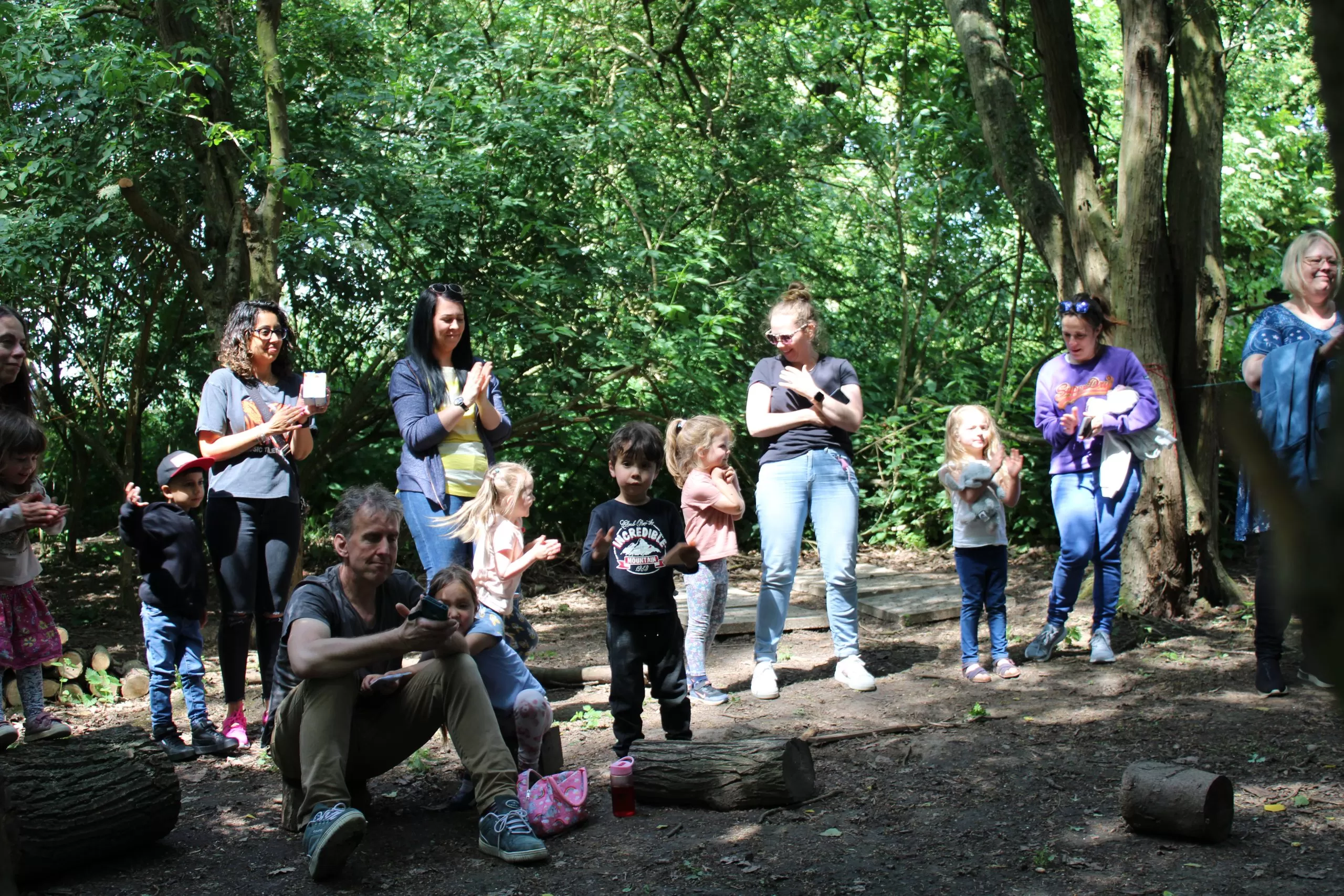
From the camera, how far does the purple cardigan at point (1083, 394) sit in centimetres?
566

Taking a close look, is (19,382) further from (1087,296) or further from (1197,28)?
(1197,28)

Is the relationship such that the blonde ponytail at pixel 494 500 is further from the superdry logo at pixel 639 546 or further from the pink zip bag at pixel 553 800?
the pink zip bag at pixel 553 800

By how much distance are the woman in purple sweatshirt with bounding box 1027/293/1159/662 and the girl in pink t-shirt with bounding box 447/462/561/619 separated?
8.79 ft

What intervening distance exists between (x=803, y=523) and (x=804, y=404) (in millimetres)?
590

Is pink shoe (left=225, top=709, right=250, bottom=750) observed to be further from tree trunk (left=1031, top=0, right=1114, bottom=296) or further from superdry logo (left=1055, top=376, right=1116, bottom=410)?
tree trunk (left=1031, top=0, right=1114, bottom=296)

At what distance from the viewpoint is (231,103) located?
7586 millimetres

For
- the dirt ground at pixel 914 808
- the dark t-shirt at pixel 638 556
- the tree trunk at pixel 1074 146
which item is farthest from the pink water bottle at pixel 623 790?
the tree trunk at pixel 1074 146

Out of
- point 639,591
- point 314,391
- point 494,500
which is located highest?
point 314,391

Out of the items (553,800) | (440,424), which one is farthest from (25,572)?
(553,800)

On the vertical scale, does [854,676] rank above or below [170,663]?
below

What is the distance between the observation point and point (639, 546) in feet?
14.5

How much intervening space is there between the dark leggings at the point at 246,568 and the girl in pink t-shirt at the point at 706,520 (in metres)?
1.72

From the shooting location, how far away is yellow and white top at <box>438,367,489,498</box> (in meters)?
4.91

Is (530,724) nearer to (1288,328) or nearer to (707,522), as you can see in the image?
(707,522)
